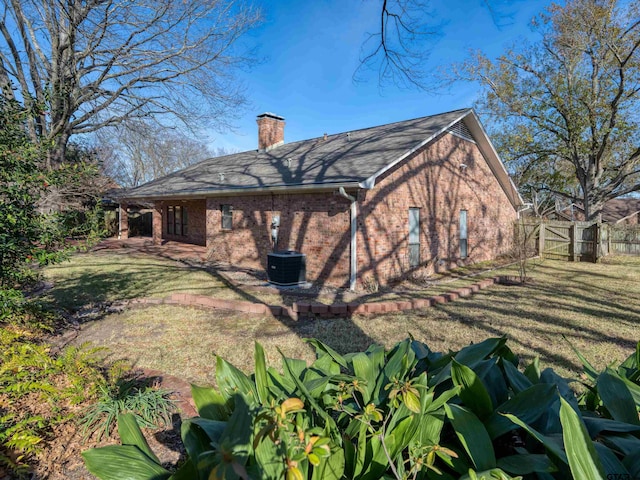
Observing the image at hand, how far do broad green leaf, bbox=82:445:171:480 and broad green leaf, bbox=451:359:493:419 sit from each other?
113 centimetres

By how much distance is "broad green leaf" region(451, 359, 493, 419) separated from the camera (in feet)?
4.53

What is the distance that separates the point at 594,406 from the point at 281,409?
1637mm

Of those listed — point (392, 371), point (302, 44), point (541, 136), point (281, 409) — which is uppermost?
point (541, 136)

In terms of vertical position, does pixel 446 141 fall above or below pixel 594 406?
above

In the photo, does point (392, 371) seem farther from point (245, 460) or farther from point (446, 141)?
point (446, 141)

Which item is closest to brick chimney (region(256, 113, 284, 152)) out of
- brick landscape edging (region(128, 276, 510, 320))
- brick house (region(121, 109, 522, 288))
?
brick house (region(121, 109, 522, 288))

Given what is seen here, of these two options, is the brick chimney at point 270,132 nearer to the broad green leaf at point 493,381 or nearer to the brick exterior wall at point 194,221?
the brick exterior wall at point 194,221

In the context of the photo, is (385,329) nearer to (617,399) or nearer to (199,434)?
(617,399)

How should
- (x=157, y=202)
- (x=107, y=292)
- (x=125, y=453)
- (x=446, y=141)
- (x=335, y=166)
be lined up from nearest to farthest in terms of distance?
(x=125, y=453)
(x=107, y=292)
(x=335, y=166)
(x=446, y=141)
(x=157, y=202)

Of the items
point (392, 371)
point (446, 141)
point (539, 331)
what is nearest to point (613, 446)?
point (392, 371)

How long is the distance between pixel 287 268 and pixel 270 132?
10.1 meters

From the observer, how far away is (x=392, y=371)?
170cm

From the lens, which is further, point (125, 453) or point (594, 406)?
point (594, 406)

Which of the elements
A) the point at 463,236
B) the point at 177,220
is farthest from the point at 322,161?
the point at 177,220
